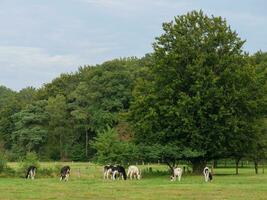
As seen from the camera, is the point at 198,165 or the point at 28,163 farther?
the point at 198,165

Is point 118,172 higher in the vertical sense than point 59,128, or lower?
lower

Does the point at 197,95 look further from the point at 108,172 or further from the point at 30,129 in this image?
the point at 30,129

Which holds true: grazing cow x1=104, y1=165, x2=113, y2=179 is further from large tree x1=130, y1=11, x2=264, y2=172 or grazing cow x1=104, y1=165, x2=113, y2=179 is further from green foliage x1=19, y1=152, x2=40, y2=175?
green foliage x1=19, y1=152, x2=40, y2=175

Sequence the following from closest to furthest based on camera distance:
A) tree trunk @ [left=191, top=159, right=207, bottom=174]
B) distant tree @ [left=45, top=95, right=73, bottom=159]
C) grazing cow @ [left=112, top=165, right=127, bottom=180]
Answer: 1. grazing cow @ [left=112, top=165, right=127, bottom=180]
2. tree trunk @ [left=191, top=159, right=207, bottom=174]
3. distant tree @ [left=45, top=95, right=73, bottom=159]

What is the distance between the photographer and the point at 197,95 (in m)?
53.4

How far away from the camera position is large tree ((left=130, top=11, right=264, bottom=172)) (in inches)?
2117

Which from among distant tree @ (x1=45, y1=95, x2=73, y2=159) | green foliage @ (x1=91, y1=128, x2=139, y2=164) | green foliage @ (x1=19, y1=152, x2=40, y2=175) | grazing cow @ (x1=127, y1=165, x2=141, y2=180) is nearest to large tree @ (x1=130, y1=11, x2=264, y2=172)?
green foliage @ (x1=91, y1=128, x2=139, y2=164)

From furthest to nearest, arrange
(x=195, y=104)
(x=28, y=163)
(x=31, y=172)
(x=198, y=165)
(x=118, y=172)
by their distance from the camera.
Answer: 1. (x=198, y=165)
2. (x=28, y=163)
3. (x=195, y=104)
4. (x=31, y=172)
5. (x=118, y=172)

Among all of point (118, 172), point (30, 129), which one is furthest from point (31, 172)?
point (30, 129)

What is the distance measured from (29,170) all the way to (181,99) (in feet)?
52.2

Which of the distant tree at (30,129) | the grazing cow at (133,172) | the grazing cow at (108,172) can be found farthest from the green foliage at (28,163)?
the distant tree at (30,129)

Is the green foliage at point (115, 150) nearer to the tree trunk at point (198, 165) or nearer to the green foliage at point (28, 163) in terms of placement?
the green foliage at point (28, 163)

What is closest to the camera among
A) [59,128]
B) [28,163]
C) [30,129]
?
[28,163]

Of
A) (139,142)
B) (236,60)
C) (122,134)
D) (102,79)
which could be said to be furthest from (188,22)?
(102,79)
